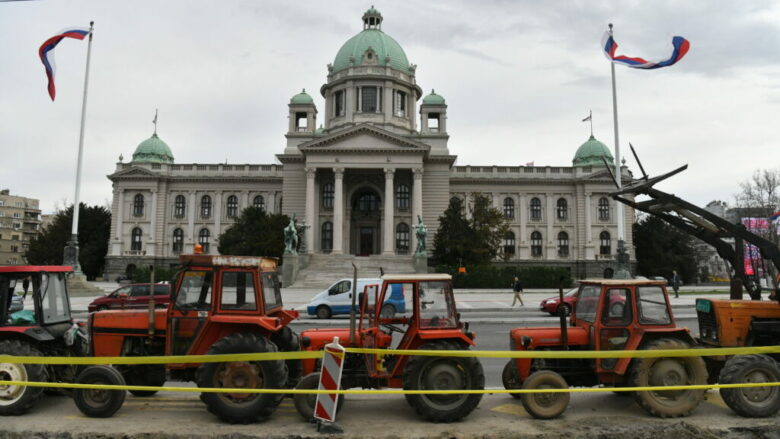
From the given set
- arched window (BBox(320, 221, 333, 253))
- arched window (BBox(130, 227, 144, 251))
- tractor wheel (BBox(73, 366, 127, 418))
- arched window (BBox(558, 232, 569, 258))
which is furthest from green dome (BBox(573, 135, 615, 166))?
tractor wheel (BBox(73, 366, 127, 418))

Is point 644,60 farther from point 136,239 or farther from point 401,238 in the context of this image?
point 136,239

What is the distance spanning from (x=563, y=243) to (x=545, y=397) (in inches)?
2267

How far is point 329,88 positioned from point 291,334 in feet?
195

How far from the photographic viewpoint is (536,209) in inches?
2454

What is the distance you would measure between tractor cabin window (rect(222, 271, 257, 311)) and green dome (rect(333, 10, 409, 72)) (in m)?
57.8

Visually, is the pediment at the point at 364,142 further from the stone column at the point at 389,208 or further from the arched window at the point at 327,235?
the arched window at the point at 327,235

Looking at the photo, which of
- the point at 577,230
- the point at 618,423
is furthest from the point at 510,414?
the point at 577,230

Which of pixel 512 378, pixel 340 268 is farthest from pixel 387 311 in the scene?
pixel 340 268

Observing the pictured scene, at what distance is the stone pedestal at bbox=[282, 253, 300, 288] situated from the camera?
44694 millimetres

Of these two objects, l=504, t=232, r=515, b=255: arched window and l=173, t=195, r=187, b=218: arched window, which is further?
l=173, t=195, r=187, b=218: arched window

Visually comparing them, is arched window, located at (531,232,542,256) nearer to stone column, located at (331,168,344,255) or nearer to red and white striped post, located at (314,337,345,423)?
stone column, located at (331,168,344,255)

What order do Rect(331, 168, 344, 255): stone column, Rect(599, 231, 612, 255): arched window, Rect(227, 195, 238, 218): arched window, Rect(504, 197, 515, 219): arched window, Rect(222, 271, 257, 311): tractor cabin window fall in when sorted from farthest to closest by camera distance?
Rect(227, 195, 238, 218): arched window → Rect(504, 197, 515, 219): arched window → Rect(599, 231, 612, 255): arched window → Rect(331, 168, 344, 255): stone column → Rect(222, 271, 257, 311): tractor cabin window

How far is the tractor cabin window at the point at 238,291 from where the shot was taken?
7.16 meters

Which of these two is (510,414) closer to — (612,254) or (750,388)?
(750,388)
